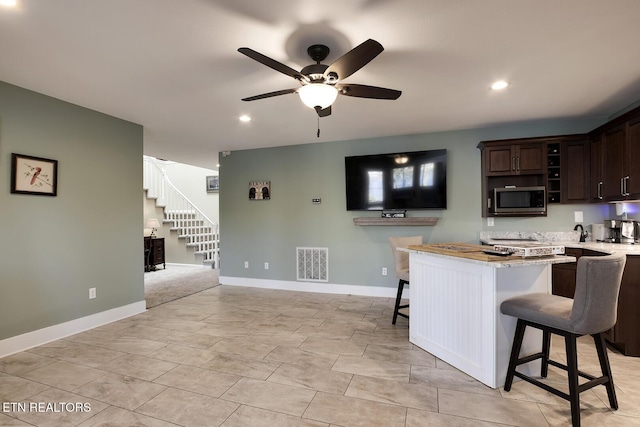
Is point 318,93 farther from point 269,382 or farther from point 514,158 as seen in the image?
point 514,158

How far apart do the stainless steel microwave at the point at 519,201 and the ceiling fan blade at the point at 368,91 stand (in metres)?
2.59

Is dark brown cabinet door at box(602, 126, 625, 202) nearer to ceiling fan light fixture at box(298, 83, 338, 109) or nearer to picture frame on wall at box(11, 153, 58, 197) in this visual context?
ceiling fan light fixture at box(298, 83, 338, 109)

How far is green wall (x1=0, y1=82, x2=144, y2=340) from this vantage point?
2904 millimetres

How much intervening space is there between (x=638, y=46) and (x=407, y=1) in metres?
1.88

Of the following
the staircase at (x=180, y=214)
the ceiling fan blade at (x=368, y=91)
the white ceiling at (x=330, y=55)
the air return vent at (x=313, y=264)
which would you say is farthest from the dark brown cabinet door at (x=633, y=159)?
the staircase at (x=180, y=214)

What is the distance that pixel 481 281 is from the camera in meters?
2.30

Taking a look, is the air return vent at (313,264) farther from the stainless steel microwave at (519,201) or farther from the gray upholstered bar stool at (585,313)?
the gray upholstered bar stool at (585,313)

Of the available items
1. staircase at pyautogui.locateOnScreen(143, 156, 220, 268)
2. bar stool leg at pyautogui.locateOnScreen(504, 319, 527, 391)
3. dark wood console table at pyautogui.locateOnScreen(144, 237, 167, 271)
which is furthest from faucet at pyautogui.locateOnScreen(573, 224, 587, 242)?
dark wood console table at pyautogui.locateOnScreen(144, 237, 167, 271)

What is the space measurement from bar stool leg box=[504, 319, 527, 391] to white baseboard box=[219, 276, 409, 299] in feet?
8.02

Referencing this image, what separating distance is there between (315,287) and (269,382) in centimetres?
284

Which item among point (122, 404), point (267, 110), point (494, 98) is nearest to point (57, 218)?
point (122, 404)

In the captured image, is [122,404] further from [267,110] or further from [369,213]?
[369,213]

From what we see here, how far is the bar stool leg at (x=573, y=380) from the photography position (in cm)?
178

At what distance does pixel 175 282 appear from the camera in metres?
5.98
